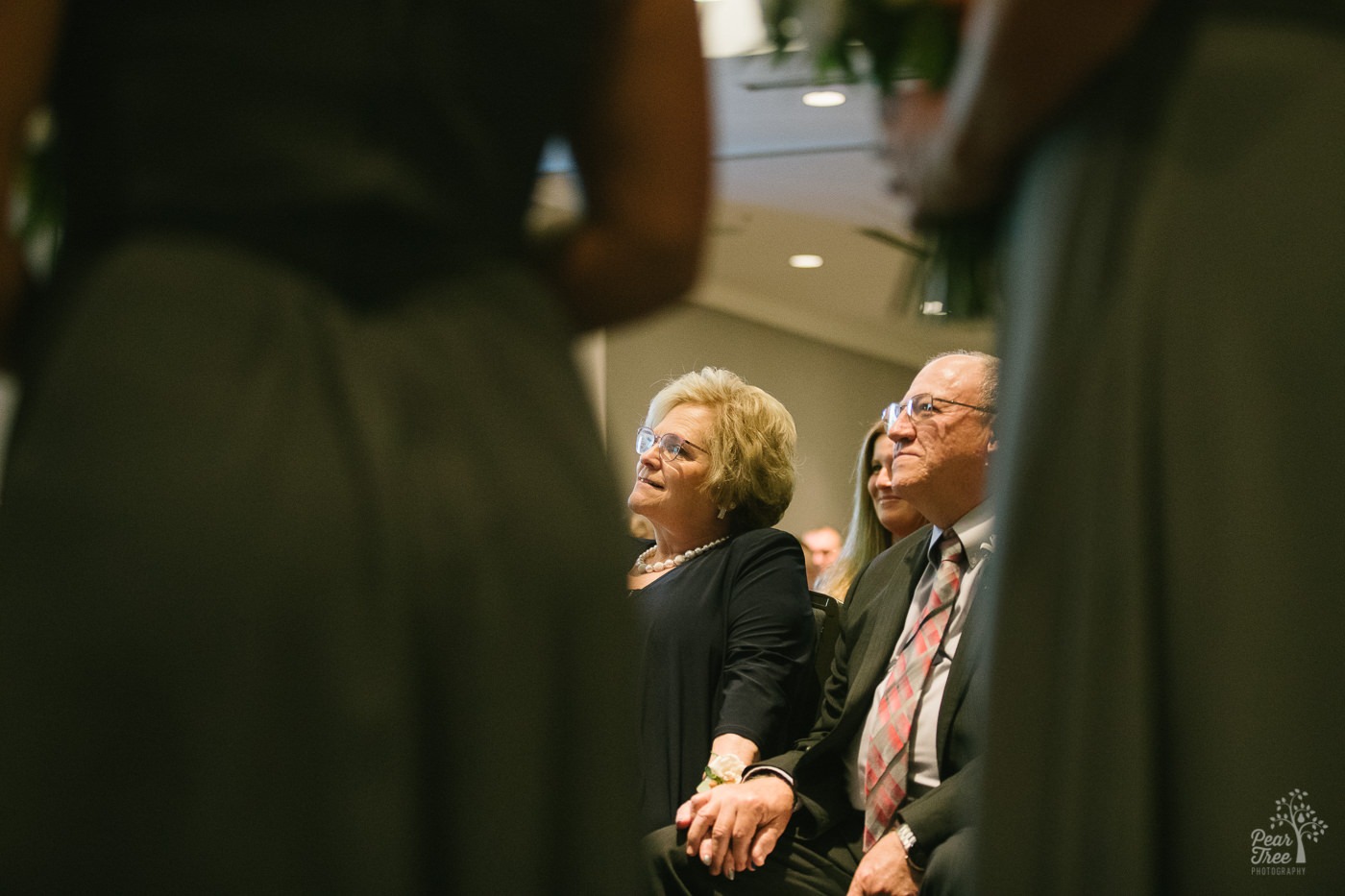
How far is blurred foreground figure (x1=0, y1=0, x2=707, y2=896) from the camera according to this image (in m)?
0.84

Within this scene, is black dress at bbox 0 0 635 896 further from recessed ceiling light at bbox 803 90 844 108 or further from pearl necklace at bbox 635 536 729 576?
recessed ceiling light at bbox 803 90 844 108

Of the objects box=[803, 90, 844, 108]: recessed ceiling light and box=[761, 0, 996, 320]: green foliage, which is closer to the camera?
box=[761, 0, 996, 320]: green foliage

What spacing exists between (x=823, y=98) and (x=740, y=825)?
570 centimetres

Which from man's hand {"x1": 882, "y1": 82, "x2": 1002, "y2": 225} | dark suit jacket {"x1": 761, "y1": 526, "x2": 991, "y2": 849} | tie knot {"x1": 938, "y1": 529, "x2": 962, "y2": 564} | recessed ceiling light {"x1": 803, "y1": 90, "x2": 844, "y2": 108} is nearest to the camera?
man's hand {"x1": 882, "y1": 82, "x2": 1002, "y2": 225}

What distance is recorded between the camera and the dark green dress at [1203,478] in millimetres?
1097

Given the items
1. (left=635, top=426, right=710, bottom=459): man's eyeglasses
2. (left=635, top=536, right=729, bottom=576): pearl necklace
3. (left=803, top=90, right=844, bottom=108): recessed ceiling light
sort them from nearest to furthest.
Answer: (left=635, top=536, right=729, bottom=576): pearl necklace < (left=635, top=426, right=710, bottom=459): man's eyeglasses < (left=803, top=90, right=844, bottom=108): recessed ceiling light

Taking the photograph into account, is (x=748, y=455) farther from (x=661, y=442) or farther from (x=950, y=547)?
(x=950, y=547)

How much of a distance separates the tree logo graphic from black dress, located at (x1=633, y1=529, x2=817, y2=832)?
2249mm

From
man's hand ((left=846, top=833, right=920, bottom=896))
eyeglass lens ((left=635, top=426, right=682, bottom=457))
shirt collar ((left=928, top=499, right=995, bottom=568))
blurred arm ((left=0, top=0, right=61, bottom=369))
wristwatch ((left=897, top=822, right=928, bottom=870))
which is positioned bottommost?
man's hand ((left=846, top=833, right=920, bottom=896))

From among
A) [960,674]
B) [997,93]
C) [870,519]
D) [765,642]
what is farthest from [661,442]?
[997,93]

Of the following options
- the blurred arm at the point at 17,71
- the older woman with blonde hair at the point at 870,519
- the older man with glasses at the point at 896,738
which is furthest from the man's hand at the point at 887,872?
the blurred arm at the point at 17,71

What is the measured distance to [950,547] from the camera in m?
2.98

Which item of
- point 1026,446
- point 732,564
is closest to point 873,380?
point 732,564

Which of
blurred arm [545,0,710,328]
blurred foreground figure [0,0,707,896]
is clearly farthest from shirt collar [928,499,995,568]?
blurred foreground figure [0,0,707,896]
